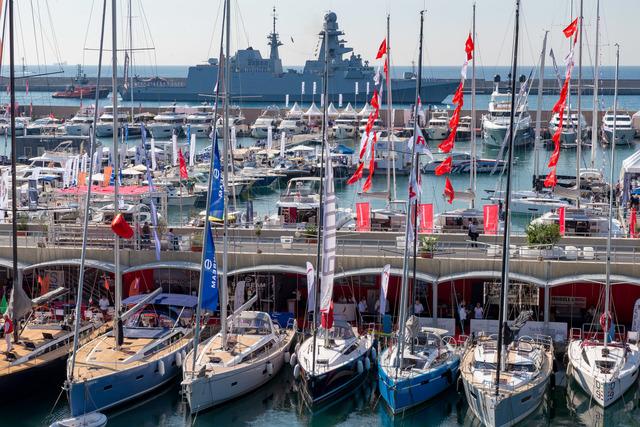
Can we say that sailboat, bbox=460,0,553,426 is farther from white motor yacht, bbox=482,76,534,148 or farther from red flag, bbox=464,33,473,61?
white motor yacht, bbox=482,76,534,148

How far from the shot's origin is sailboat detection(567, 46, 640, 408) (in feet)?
89.9

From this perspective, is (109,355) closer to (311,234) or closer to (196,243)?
(196,243)

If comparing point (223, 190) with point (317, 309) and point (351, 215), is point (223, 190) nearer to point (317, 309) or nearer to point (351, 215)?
point (317, 309)

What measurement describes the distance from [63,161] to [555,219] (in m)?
34.5

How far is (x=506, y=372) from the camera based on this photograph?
89.5 ft

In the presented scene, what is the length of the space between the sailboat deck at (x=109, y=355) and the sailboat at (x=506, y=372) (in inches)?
313

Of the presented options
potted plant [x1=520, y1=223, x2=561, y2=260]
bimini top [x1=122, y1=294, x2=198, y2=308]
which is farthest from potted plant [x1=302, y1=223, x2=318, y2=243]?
potted plant [x1=520, y1=223, x2=561, y2=260]

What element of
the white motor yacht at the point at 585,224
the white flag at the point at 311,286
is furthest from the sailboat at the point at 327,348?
the white motor yacht at the point at 585,224

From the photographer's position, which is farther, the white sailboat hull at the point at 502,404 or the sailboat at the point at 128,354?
the sailboat at the point at 128,354

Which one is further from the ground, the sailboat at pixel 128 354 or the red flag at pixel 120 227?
the red flag at pixel 120 227

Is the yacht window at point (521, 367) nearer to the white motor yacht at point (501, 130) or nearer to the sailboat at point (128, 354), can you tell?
the sailboat at point (128, 354)

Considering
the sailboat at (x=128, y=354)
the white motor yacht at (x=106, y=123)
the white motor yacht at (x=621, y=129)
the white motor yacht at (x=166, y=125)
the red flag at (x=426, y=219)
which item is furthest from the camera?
the white motor yacht at (x=166, y=125)

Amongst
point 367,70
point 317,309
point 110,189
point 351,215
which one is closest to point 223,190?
point 317,309

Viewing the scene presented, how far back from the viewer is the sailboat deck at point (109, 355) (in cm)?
2745
